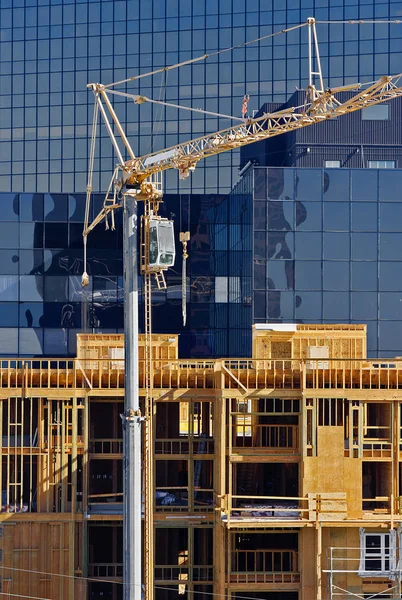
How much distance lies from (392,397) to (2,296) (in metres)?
56.3

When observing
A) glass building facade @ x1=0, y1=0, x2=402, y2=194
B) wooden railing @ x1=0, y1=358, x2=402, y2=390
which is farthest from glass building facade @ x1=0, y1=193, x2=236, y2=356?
glass building facade @ x1=0, y1=0, x2=402, y2=194

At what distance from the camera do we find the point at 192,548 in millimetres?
60156

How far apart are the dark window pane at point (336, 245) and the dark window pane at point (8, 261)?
94.9ft

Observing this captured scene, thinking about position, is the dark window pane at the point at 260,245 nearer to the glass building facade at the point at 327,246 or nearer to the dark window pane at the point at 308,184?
the glass building facade at the point at 327,246

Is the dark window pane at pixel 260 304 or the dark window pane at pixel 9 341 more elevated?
the dark window pane at pixel 260 304

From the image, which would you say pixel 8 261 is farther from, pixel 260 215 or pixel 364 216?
pixel 364 216

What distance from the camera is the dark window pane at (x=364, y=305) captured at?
93.4 metres

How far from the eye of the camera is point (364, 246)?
93.8 m

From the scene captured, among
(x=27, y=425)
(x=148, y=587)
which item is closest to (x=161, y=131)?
(x=27, y=425)

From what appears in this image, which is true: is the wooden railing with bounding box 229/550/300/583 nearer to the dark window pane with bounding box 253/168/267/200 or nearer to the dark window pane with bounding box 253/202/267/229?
the dark window pane with bounding box 253/202/267/229

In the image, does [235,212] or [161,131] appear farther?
[161,131]

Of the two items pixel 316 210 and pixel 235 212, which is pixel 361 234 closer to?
pixel 316 210

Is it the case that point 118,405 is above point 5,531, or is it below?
above

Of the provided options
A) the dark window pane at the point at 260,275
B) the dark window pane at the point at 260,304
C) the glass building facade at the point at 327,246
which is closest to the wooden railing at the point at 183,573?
the glass building facade at the point at 327,246
